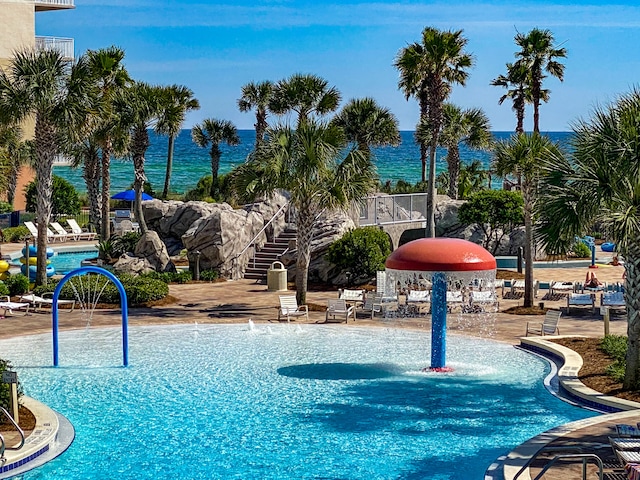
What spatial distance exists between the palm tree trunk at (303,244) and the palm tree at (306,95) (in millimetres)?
21739

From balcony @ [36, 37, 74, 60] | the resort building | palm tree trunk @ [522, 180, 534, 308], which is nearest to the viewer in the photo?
palm tree trunk @ [522, 180, 534, 308]

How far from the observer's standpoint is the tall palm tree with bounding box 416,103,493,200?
156 feet

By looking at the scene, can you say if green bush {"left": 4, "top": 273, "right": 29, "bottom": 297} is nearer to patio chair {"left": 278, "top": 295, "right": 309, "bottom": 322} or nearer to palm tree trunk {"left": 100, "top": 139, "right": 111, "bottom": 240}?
patio chair {"left": 278, "top": 295, "right": 309, "bottom": 322}

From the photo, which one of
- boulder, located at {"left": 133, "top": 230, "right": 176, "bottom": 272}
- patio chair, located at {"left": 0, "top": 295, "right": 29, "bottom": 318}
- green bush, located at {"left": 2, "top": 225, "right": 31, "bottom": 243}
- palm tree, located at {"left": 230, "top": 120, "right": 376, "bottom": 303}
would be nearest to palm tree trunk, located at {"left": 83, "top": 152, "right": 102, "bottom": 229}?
green bush, located at {"left": 2, "top": 225, "right": 31, "bottom": 243}

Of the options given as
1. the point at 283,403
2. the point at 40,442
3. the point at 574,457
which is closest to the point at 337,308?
the point at 283,403

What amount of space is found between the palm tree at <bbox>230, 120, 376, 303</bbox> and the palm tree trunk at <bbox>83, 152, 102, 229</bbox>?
2221 centimetres

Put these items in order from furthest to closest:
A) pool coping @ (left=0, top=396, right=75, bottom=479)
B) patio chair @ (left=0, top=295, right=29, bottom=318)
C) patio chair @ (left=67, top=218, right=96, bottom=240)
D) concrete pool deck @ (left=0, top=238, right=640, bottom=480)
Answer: patio chair @ (left=67, top=218, right=96, bottom=240) → patio chair @ (left=0, top=295, right=29, bottom=318) → concrete pool deck @ (left=0, top=238, right=640, bottom=480) → pool coping @ (left=0, top=396, right=75, bottom=479)

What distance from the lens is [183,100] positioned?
4362cm

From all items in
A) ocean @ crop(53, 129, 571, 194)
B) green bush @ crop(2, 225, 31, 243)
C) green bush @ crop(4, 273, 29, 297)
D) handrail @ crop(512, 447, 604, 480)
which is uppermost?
ocean @ crop(53, 129, 571, 194)

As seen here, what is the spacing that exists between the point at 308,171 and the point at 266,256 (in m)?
8.40

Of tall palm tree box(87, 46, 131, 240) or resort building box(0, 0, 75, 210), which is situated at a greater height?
resort building box(0, 0, 75, 210)

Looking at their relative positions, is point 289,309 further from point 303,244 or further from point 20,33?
point 20,33

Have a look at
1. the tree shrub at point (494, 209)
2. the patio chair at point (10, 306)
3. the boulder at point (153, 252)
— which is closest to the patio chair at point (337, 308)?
the patio chair at point (10, 306)

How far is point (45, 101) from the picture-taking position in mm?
26828
